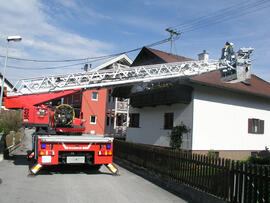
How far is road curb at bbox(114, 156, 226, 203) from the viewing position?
719 cm

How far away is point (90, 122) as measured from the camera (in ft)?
108

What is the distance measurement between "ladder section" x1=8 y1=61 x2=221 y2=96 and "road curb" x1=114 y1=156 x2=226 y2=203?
4.29 metres

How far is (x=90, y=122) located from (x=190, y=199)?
2625 centimetres

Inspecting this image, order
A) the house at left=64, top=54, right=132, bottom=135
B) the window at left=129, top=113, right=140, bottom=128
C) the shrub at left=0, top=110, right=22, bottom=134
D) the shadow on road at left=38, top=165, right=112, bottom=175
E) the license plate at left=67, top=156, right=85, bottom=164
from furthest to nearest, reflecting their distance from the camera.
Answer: the house at left=64, top=54, right=132, bottom=135
the shrub at left=0, top=110, right=22, bottom=134
the window at left=129, top=113, right=140, bottom=128
the shadow on road at left=38, top=165, right=112, bottom=175
the license plate at left=67, top=156, right=85, bottom=164

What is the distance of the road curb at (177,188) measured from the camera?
23.6 feet

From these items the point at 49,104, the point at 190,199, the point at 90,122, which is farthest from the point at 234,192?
the point at 90,122

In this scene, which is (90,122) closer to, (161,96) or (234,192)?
(161,96)

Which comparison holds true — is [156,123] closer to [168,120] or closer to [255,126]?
[168,120]

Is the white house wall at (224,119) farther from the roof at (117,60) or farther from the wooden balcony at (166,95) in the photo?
the roof at (117,60)

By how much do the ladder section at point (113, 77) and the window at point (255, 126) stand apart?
6.40 m

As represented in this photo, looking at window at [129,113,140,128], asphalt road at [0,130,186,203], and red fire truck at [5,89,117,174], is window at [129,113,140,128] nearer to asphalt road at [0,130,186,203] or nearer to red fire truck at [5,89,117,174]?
red fire truck at [5,89,117,174]

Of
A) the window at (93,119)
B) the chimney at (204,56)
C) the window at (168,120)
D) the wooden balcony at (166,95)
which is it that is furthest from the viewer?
the window at (93,119)

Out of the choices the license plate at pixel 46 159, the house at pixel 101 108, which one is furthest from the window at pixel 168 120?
the house at pixel 101 108

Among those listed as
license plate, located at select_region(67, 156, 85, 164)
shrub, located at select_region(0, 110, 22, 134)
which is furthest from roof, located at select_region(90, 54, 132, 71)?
license plate, located at select_region(67, 156, 85, 164)
